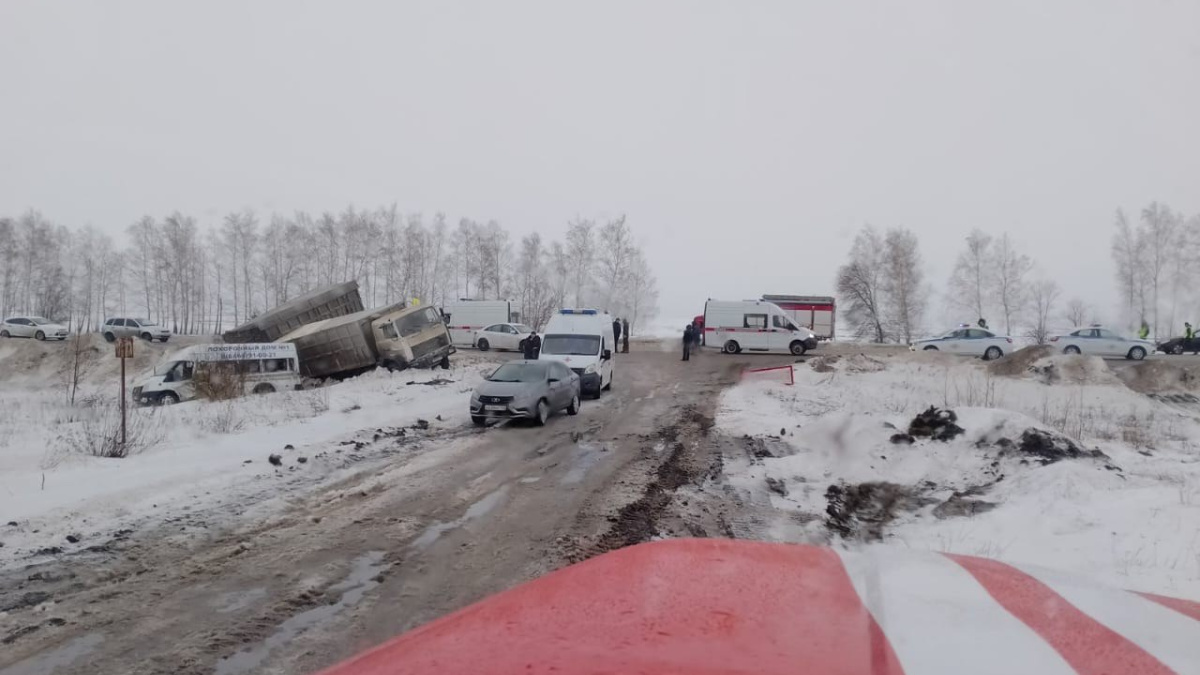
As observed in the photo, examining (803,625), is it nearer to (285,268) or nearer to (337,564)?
(337,564)

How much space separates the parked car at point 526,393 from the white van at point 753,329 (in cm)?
1931

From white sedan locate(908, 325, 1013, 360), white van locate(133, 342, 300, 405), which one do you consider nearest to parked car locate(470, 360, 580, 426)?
white van locate(133, 342, 300, 405)

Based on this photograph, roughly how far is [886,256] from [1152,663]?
67252mm

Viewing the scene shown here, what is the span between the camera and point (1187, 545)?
18.8 feet

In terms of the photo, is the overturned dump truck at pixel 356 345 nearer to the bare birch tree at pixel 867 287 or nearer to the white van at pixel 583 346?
the white van at pixel 583 346

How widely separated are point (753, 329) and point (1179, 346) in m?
23.2

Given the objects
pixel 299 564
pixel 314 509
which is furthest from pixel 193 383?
pixel 299 564

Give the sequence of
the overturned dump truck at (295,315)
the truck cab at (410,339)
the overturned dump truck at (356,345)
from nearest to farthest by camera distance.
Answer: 1. the overturned dump truck at (356,345)
2. the truck cab at (410,339)
3. the overturned dump truck at (295,315)

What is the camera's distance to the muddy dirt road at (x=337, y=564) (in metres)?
4.62

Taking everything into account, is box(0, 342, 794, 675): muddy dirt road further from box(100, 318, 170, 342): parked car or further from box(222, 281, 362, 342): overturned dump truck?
box(100, 318, 170, 342): parked car

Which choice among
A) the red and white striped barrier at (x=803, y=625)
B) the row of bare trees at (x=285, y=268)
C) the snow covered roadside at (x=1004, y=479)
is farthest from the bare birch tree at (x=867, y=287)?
the red and white striped barrier at (x=803, y=625)

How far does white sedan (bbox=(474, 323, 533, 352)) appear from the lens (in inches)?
1583

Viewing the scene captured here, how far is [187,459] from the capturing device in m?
10.7

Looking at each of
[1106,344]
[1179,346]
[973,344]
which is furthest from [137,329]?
[1179,346]
